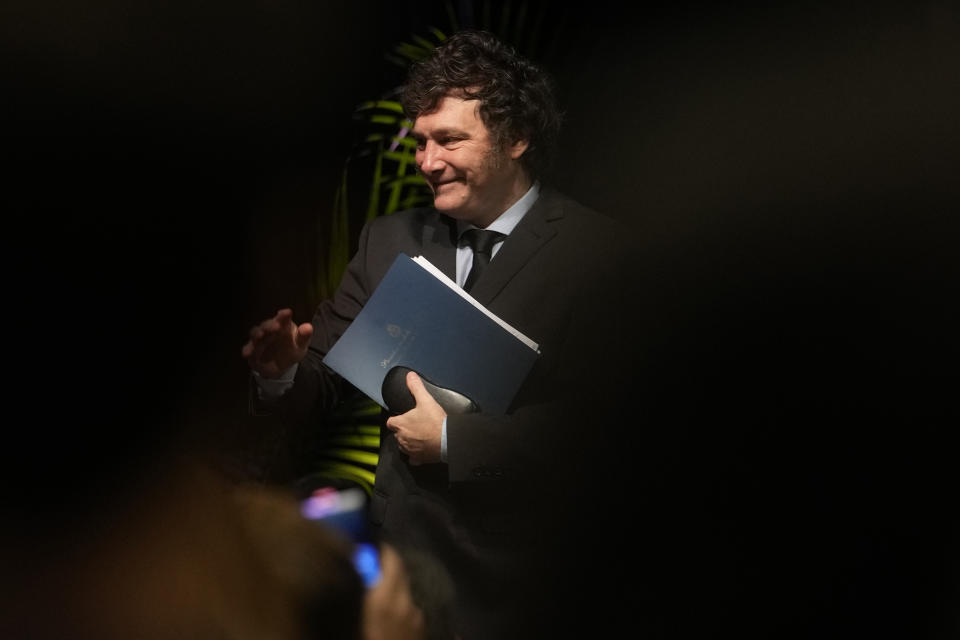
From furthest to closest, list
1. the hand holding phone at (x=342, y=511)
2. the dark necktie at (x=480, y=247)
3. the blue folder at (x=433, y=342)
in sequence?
the hand holding phone at (x=342, y=511) < the dark necktie at (x=480, y=247) < the blue folder at (x=433, y=342)

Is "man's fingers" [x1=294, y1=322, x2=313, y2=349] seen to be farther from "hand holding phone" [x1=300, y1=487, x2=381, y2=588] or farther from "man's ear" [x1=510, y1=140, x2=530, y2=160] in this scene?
"man's ear" [x1=510, y1=140, x2=530, y2=160]

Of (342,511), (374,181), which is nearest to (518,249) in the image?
(374,181)

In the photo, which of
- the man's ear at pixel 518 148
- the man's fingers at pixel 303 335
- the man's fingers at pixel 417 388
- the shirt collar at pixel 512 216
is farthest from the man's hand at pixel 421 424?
the man's ear at pixel 518 148

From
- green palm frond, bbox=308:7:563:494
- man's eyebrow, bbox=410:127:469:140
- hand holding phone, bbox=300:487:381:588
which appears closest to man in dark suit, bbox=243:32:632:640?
man's eyebrow, bbox=410:127:469:140

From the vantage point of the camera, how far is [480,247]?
1.29 m

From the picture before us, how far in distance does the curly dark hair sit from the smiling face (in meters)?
0.02

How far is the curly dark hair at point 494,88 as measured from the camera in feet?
4.09

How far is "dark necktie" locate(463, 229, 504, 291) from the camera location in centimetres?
129

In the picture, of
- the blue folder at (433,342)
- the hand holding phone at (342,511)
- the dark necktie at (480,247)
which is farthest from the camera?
the hand holding phone at (342,511)

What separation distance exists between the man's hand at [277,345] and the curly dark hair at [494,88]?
0.41m

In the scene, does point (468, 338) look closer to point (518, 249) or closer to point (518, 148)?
point (518, 249)

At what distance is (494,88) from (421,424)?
21.7 inches

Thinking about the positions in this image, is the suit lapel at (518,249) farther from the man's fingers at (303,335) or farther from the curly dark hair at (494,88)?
the man's fingers at (303,335)

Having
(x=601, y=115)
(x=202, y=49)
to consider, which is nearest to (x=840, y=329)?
(x=601, y=115)
